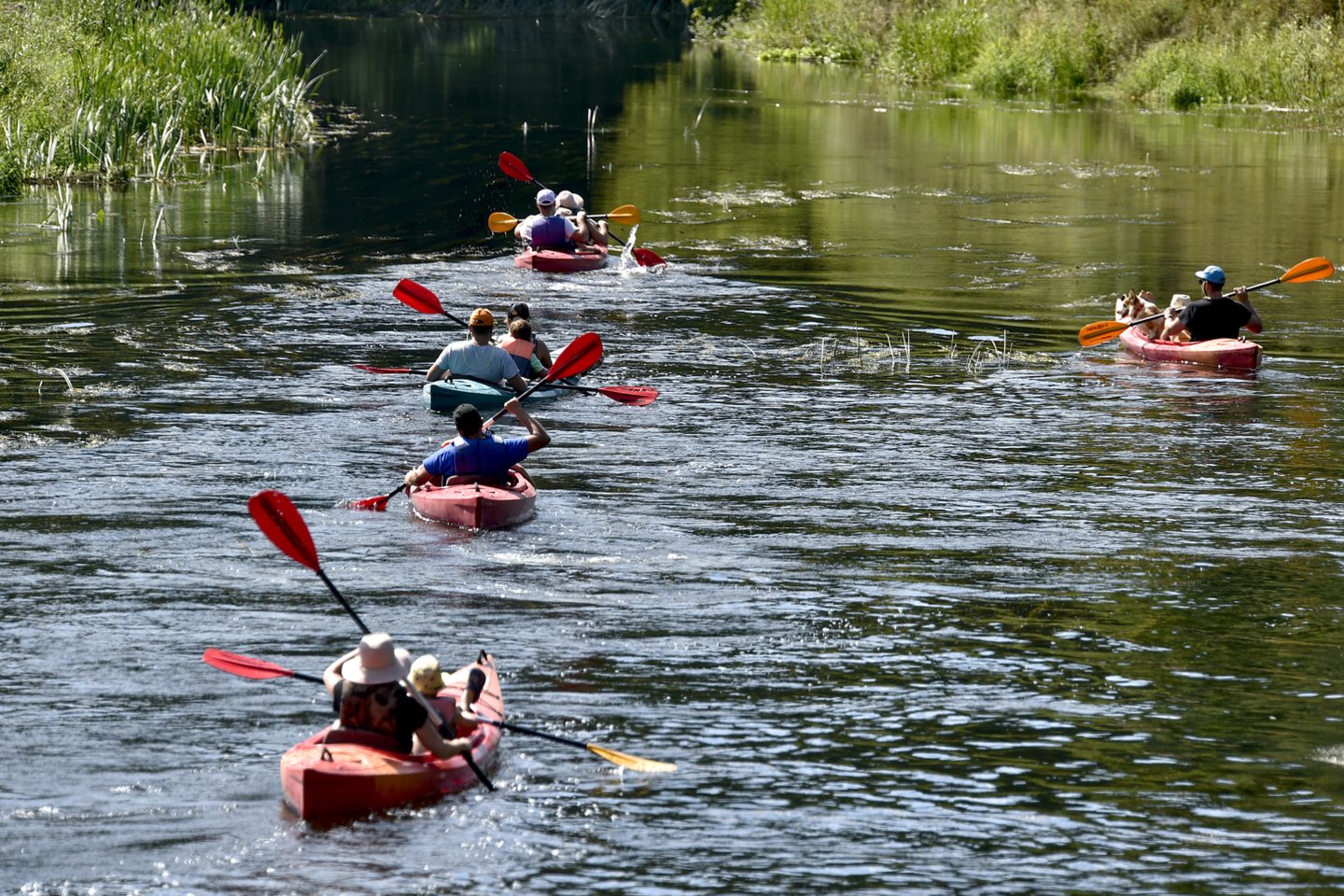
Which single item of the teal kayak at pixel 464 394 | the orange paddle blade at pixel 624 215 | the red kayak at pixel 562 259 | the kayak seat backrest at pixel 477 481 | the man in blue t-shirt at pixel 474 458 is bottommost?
the kayak seat backrest at pixel 477 481

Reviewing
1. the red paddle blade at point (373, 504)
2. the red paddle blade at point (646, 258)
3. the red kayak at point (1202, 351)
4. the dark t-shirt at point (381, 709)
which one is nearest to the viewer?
the dark t-shirt at point (381, 709)

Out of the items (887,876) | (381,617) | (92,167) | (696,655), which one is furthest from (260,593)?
(92,167)

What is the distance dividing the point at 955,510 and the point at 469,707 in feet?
18.0

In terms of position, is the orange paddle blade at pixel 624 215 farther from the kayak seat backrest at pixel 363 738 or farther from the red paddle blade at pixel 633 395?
the kayak seat backrest at pixel 363 738

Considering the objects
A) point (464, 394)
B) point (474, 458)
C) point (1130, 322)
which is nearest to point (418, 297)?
point (464, 394)

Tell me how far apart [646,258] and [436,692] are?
15.3 meters

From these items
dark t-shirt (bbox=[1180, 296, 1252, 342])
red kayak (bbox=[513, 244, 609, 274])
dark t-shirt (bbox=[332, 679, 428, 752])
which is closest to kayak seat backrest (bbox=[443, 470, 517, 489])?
dark t-shirt (bbox=[332, 679, 428, 752])

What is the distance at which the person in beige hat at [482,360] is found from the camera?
15.8 meters

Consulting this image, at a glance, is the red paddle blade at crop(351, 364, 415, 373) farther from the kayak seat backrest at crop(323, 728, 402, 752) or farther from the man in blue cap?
the kayak seat backrest at crop(323, 728, 402, 752)

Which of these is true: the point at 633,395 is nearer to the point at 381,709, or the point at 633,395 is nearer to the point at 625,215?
the point at 381,709

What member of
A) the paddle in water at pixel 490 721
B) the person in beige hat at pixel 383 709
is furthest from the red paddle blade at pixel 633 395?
the person in beige hat at pixel 383 709

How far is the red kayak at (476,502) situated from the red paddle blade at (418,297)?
4227mm

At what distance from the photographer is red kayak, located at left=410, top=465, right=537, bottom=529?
1239cm

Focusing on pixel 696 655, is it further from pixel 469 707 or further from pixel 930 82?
pixel 930 82
